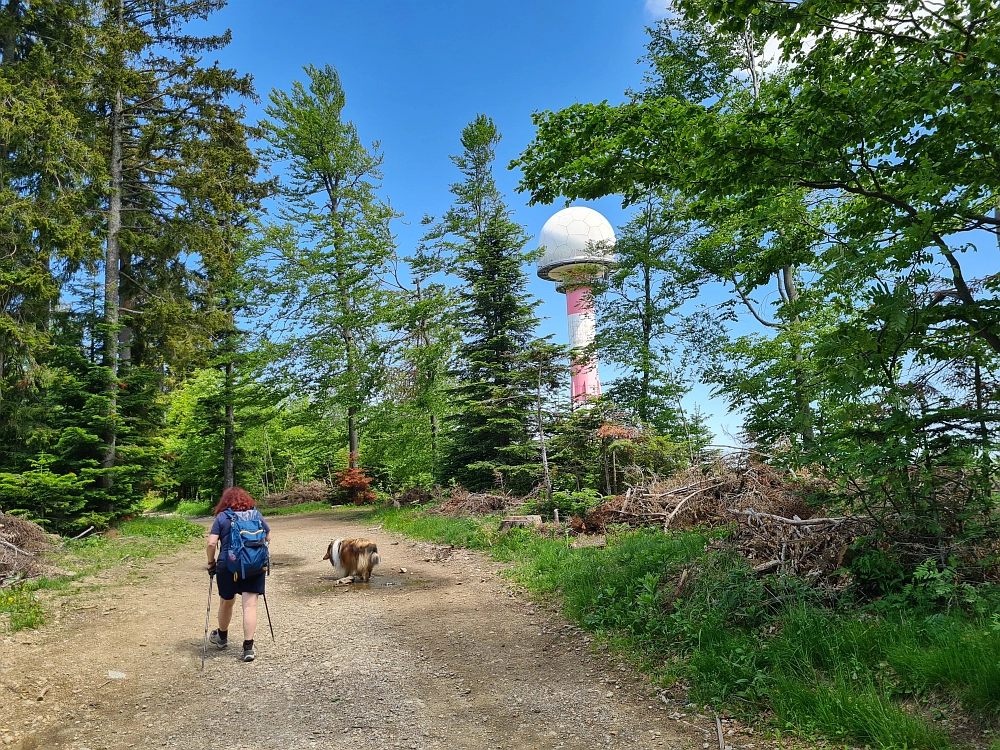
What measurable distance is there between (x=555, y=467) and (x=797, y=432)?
10.4 metres

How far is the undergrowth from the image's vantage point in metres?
3.31

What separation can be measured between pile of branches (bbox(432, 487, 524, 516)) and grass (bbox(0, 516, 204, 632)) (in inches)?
240

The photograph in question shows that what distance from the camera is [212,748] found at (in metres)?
3.73

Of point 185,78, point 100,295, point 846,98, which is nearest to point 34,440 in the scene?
point 100,295

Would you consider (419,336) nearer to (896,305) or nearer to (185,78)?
(185,78)

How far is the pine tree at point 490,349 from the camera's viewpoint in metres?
17.0

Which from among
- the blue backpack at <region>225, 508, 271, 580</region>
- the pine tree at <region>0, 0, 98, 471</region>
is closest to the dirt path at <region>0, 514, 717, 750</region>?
the blue backpack at <region>225, 508, 271, 580</region>

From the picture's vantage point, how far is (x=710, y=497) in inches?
338

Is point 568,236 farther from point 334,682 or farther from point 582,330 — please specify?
point 334,682

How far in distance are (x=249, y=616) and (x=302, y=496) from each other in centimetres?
2088

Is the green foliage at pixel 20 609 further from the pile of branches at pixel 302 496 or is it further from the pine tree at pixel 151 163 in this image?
the pile of branches at pixel 302 496

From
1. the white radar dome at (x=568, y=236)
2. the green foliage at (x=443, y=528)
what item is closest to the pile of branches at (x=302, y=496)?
the green foliage at (x=443, y=528)

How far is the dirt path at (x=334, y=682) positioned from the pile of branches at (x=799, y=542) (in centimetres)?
176

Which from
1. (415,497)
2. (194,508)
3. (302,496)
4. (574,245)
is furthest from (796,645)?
(194,508)
